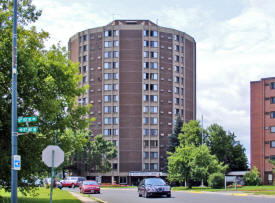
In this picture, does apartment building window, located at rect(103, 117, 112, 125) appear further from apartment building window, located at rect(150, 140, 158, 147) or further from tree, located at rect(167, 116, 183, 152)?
tree, located at rect(167, 116, 183, 152)

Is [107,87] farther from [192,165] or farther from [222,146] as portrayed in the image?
[192,165]

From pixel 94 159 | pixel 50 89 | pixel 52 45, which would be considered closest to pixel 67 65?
pixel 52 45

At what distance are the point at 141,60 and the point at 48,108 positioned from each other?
78.9 m

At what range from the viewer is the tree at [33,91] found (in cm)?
2372

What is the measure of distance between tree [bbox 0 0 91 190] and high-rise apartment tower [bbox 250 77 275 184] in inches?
1984

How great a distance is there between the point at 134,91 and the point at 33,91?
78.5 metres

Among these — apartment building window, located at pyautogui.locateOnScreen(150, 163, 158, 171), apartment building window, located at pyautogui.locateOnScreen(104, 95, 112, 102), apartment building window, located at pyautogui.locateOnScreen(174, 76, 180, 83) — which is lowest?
apartment building window, located at pyautogui.locateOnScreen(150, 163, 158, 171)

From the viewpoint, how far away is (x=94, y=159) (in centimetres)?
8806

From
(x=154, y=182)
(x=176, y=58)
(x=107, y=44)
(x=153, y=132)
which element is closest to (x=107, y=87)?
(x=107, y=44)

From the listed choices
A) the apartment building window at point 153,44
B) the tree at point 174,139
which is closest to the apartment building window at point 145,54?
the apartment building window at point 153,44

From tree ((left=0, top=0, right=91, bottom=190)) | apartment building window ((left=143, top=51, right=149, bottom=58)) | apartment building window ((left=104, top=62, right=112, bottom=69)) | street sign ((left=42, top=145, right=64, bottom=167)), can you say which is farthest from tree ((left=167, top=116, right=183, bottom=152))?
street sign ((left=42, top=145, right=64, bottom=167))

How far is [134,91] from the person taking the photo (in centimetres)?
10306

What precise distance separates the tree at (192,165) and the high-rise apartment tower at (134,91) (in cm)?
4053

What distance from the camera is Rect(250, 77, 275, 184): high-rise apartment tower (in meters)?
72.9
